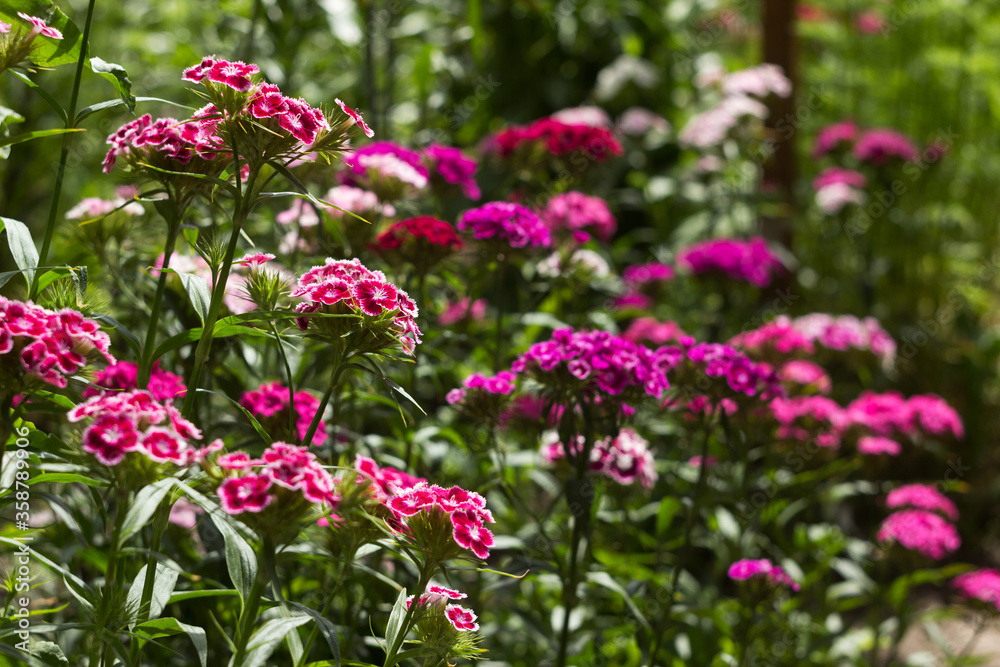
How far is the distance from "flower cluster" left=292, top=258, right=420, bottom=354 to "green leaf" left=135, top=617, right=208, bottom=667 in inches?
18.7

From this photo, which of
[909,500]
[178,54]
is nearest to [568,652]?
[909,500]

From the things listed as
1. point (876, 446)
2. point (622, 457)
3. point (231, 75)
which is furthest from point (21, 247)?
point (876, 446)

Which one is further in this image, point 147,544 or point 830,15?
point 830,15

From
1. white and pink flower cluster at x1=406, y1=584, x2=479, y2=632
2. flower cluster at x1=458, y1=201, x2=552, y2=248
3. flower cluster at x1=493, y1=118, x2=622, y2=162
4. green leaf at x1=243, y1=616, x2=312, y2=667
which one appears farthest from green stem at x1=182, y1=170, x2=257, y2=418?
flower cluster at x1=493, y1=118, x2=622, y2=162

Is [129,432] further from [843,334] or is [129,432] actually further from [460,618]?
[843,334]

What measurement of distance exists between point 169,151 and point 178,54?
251cm

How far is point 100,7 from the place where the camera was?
564cm

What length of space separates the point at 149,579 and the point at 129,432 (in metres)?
0.35

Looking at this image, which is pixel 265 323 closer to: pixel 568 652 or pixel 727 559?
pixel 568 652

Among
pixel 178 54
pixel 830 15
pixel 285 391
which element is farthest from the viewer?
pixel 830 15

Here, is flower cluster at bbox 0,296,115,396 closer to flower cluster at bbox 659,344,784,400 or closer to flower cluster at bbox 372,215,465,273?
flower cluster at bbox 372,215,465,273

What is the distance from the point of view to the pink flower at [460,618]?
1251 mm

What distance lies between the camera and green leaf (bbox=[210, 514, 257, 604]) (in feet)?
3.90

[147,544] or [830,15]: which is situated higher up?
[830,15]
